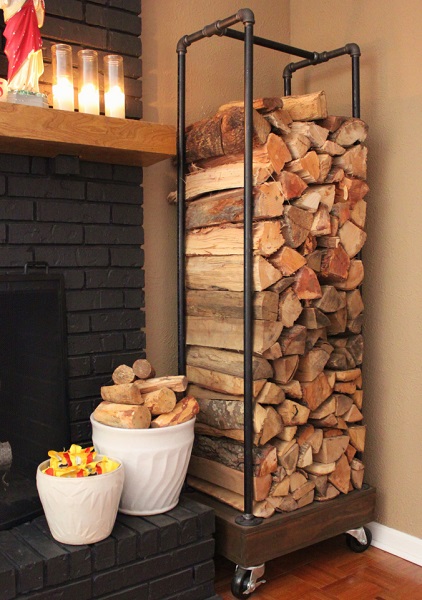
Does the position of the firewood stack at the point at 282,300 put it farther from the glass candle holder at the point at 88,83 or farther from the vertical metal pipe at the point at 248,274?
the glass candle holder at the point at 88,83

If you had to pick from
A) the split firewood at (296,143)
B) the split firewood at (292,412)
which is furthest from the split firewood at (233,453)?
the split firewood at (296,143)

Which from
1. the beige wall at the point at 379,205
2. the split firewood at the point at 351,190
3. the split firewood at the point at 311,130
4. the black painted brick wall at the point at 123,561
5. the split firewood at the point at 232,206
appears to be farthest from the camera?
the beige wall at the point at 379,205

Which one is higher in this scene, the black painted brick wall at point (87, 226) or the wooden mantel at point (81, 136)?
the wooden mantel at point (81, 136)

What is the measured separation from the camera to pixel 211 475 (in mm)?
2438

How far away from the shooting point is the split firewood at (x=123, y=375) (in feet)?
7.36

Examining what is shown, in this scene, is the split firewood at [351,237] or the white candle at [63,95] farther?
the split firewood at [351,237]

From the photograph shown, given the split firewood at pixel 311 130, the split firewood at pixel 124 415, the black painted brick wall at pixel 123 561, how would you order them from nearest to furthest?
the black painted brick wall at pixel 123 561 < the split firewood at pixel 124 415 < the split firewood at pixel 311 130

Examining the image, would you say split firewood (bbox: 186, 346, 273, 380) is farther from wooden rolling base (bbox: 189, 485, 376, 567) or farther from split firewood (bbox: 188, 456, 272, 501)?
wooden rolling base (bbox: 189, 485, 376, 567)

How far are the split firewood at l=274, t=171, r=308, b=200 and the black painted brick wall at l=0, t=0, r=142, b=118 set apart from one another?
23.3 inches

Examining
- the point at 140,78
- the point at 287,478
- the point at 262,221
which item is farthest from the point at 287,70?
the point at 287,478

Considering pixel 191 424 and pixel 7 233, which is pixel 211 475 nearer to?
pixel 191 424

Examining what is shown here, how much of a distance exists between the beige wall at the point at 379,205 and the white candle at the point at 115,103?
31 centimetres

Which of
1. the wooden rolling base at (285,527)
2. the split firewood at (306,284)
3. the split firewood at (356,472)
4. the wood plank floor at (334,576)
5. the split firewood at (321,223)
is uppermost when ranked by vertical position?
the split firewood at (321,223)

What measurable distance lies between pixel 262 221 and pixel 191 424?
2.24 ft
